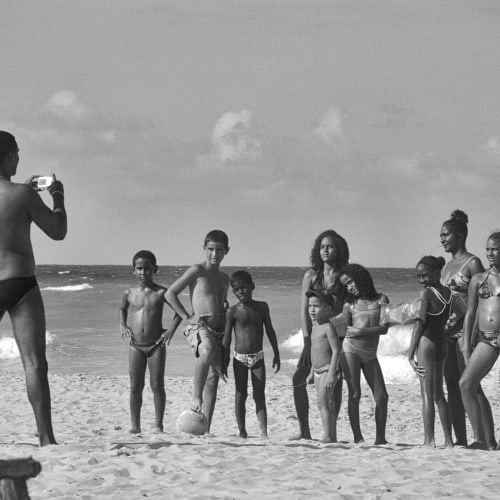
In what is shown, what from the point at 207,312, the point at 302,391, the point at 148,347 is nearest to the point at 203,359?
the point at 207,312

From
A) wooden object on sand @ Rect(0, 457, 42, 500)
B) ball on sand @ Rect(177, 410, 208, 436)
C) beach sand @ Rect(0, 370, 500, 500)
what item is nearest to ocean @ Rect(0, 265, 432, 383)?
ball on sand @ Rect(177, 410, 208, 436)

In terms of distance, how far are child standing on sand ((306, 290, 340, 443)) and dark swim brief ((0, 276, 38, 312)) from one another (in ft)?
9.92

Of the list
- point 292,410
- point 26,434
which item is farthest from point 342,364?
point 292,410

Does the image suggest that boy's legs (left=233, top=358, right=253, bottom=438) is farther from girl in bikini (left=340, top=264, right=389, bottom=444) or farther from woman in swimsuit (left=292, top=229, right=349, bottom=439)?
girl in bikini (left=340, top=264, right=389, bottom=444)

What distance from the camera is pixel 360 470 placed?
273 inches

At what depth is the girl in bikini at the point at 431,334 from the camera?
8.25 m

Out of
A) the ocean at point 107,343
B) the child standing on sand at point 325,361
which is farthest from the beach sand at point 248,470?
the ocean at point 107,343

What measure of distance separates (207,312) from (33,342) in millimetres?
2712

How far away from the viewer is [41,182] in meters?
6.85

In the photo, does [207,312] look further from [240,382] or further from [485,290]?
[485,290]

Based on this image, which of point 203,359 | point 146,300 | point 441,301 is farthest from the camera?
point 146,300

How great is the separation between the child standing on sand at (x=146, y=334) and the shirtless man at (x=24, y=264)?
2.75 meters

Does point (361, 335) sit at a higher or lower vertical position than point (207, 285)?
lower

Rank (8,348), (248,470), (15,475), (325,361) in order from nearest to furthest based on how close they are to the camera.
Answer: (15,475) < (248,470) < (325,361) < (8,348)
